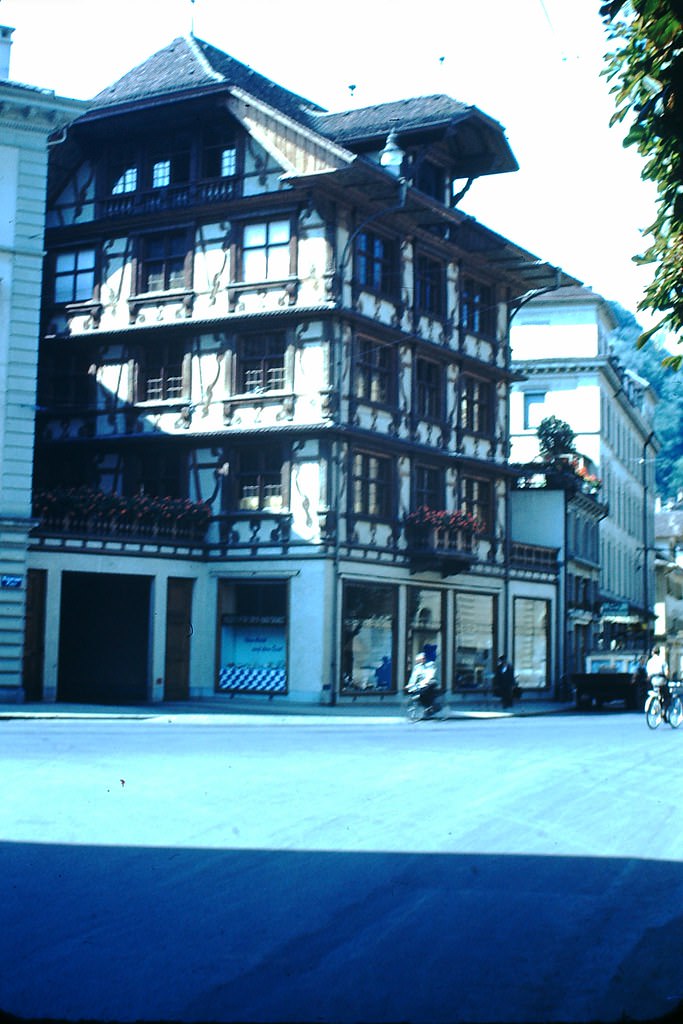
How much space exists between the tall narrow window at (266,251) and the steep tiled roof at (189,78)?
141 inches

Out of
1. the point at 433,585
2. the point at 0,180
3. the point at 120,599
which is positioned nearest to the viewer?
the point at 0,180

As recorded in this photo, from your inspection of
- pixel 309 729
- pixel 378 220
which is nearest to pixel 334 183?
pixel 378 220

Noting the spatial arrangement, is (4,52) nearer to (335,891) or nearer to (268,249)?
(268,249)

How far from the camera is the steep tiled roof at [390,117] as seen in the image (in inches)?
1676

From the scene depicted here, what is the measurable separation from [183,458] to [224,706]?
739 centimetres

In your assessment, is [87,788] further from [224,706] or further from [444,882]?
[224,706]

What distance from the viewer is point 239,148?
4038 cm

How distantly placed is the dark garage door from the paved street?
19964 millimetres

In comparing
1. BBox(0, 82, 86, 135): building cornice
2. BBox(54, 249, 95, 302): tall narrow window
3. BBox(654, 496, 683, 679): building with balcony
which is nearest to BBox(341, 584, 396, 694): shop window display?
BBox(54, 249, 95, 302): tall narrow window

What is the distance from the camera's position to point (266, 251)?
39906 mm

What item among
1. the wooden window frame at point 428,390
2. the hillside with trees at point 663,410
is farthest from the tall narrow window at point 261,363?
the hillside with trees at point 663,410

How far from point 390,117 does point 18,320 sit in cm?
1490

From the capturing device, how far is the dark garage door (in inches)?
1549

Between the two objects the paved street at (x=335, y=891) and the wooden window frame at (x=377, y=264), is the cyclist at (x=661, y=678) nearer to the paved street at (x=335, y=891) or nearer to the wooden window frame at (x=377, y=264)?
the wooden window frame at (x=377, y=264)
